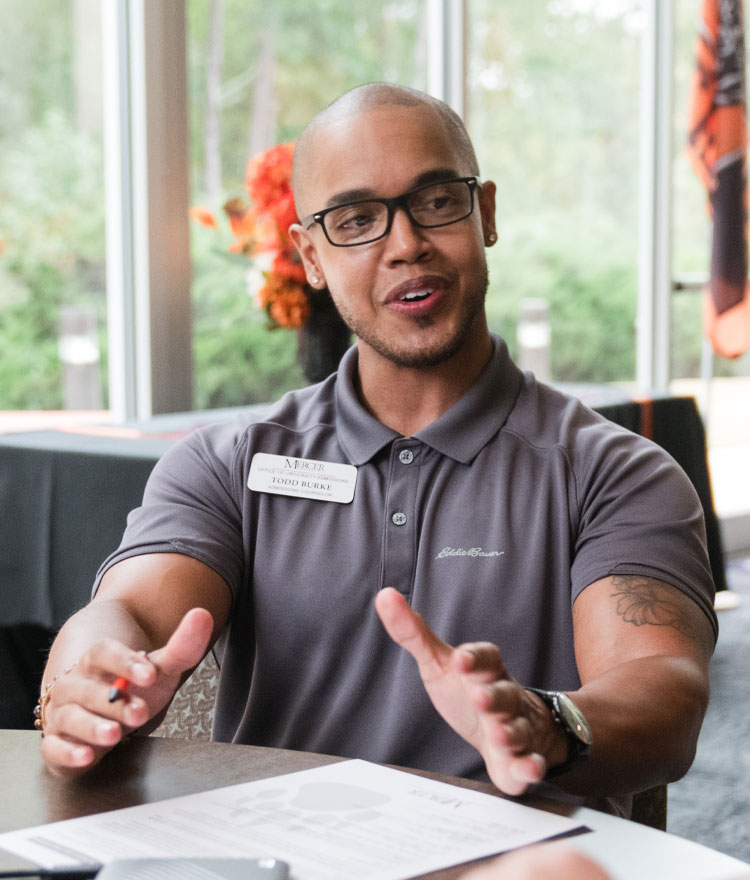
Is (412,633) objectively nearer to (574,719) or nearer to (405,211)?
(574,719)

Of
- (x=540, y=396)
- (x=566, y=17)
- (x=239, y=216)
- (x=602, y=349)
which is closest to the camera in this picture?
(x=540, y=396)

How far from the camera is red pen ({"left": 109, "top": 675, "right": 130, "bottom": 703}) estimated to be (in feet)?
3.24

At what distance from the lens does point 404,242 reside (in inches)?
57.5

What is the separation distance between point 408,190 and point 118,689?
0.74 m

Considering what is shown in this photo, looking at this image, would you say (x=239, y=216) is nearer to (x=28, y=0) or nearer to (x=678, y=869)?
(x=28, y=0)

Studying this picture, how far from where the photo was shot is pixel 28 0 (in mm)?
3082

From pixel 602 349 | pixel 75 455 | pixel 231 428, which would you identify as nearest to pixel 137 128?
pixel 75 455

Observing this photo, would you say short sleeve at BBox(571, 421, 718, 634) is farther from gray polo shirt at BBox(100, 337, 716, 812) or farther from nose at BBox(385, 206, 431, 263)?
nose at BBox(385, 206, 431, 263)

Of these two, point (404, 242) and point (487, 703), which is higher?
point (404, 242)

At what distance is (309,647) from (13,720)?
47.8 inches

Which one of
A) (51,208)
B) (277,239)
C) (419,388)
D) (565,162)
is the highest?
(565,162)

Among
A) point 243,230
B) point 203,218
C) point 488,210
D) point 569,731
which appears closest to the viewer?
point 569,731

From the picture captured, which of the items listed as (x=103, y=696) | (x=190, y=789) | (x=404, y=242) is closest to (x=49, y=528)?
(x=404, y=242)

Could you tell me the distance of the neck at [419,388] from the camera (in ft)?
4.95
